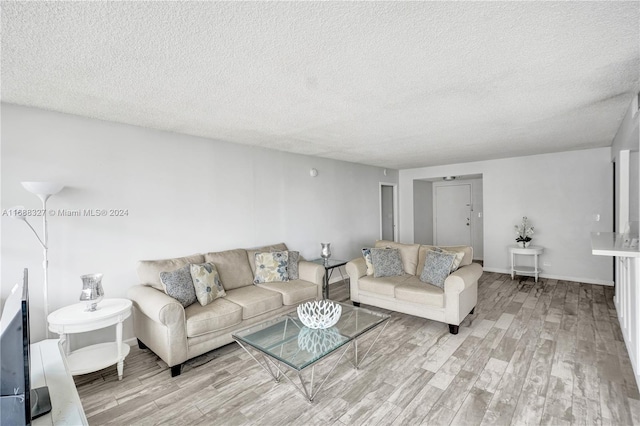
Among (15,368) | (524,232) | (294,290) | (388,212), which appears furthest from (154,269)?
(524,232)

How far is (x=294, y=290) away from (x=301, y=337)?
3.45ft

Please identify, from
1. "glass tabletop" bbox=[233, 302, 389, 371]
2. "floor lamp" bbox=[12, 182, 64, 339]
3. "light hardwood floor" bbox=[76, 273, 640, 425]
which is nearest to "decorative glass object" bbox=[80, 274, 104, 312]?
"floor lamp" bbox=[12, 182, 64, 339]

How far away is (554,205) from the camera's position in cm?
530

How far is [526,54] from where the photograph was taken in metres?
1.80

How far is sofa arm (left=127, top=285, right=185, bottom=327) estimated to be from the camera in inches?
97.0

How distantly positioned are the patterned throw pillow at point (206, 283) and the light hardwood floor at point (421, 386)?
0.53 meters

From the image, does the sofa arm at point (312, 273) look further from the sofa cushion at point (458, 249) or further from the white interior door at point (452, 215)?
the white interior door at point (452, 215)

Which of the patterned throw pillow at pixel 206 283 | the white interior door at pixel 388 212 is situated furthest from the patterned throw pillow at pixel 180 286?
the white interior door at pixel 388 212

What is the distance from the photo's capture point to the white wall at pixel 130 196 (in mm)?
2549

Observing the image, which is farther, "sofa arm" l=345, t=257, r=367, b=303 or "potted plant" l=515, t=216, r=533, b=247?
"potted plant" l=515, t=216, r=533, b=247

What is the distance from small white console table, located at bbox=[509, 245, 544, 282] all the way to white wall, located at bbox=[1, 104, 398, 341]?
372cm

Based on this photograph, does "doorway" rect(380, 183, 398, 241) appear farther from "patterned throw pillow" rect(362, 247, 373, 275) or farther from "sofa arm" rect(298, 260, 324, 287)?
"sofa arm" rect(298, 260, 324, 287)

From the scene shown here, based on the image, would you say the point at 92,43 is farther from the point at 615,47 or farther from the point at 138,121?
the point at 615,47

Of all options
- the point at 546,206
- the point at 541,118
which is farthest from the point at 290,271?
the point at 546,206
